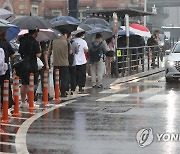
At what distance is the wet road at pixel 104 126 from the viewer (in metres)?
10.2

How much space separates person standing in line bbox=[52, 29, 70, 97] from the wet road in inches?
22.7

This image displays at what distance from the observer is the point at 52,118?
13953mm

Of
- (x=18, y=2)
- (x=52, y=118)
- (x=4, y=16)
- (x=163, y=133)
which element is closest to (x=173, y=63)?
(x=4, y=16)

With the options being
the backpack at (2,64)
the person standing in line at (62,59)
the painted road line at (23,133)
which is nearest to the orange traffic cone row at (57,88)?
the person standing in line at (62,59)

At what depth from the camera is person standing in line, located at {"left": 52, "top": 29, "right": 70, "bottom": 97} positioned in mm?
17859

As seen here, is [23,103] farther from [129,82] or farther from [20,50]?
[129,82]

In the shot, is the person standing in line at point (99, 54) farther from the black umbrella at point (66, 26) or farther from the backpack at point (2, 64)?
the backpack at point (2, 64)

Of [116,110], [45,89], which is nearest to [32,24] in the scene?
[45,89]

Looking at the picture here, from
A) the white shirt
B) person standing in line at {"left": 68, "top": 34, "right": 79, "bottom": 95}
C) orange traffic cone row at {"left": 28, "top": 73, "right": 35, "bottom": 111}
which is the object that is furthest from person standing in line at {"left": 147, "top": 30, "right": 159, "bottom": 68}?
orange traffic cone row at {"left": 28, "top": 73, "right": 35, "bottom": 111}

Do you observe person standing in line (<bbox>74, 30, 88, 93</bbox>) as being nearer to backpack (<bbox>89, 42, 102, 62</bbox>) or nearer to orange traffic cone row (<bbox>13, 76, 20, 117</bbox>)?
backpack (<bbox>89, 42, 102, 62</bbox>)

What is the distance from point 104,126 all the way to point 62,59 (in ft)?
18.3

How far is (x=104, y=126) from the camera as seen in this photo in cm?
1262

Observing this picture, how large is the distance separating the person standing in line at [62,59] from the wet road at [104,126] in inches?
22.7

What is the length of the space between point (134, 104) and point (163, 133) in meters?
4.94
